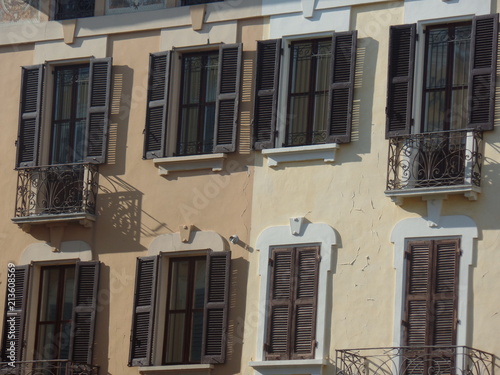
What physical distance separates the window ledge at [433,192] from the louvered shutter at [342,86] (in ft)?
4.39

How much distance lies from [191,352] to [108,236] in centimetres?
247

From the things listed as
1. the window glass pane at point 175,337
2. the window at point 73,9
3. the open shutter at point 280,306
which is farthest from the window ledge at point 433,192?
the window at point 73,9

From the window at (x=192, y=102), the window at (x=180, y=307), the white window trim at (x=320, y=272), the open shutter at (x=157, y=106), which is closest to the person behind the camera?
the white window trim at (x=320, y=272)

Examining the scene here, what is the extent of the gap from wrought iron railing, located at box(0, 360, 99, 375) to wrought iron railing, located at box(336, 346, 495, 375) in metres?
4.49

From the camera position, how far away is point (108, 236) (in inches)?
1192

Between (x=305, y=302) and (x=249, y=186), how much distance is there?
2213mm

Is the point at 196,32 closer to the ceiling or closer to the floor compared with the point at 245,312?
closer to the ceiling

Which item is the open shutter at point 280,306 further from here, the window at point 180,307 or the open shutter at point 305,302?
the window at point 180,307

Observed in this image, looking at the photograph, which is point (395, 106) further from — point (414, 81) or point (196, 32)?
point (196, 32)

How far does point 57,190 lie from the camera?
101 feet

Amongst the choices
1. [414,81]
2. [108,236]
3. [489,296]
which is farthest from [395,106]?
[108,236]

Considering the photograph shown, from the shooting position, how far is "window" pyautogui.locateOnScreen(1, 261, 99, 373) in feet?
98.5

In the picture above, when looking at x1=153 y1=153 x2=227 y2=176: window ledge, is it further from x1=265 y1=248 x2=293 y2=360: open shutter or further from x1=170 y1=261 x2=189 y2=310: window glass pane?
x1=265 y1=248 x2=293 y2=360: open shutter

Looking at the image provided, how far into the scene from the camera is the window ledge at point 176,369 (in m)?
28.7
